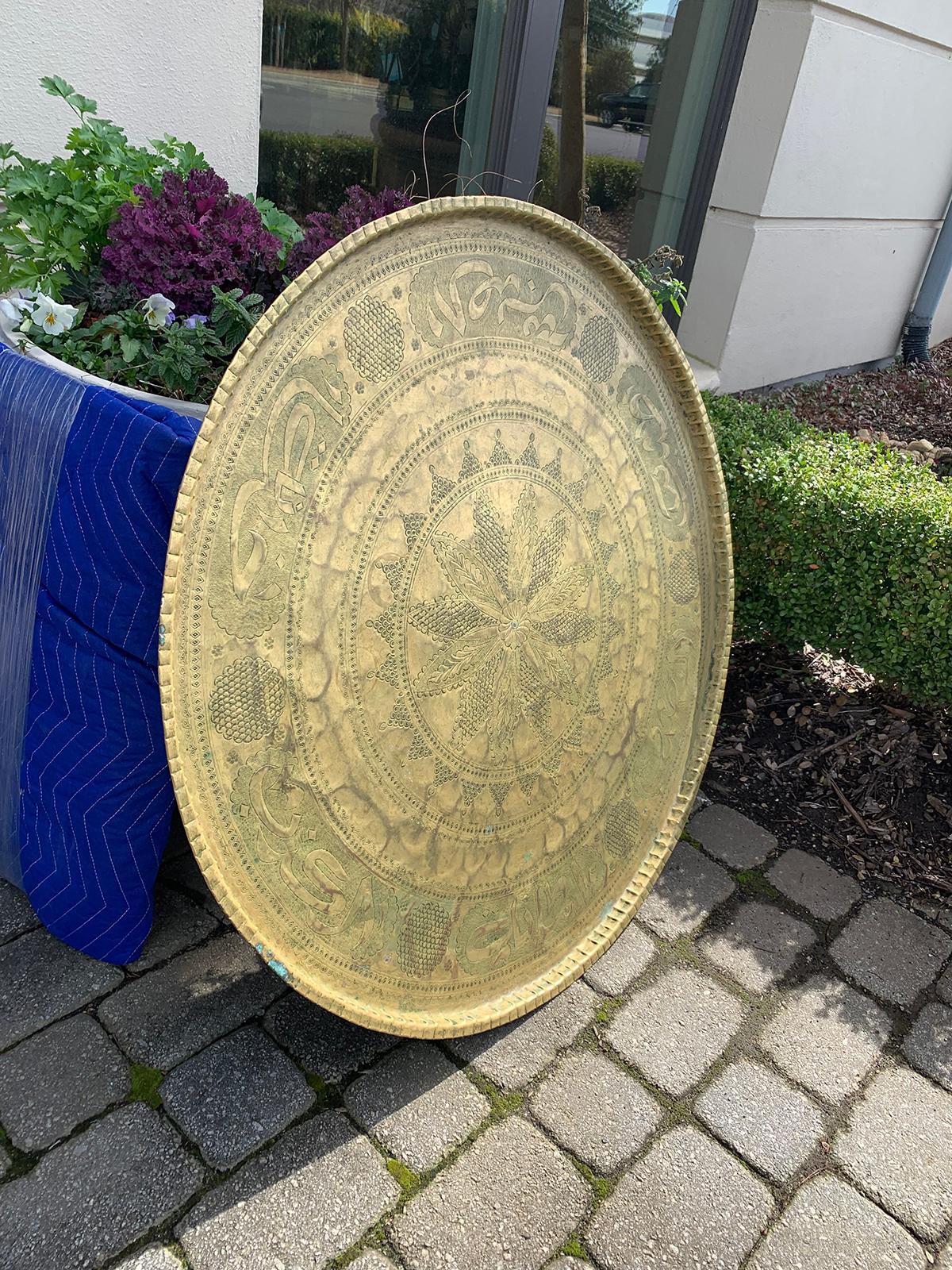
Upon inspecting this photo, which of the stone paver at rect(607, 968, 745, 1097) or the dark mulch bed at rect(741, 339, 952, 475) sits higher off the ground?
the dark mulch bed at rect(741, 339, 952, 475)

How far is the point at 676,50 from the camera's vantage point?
4.76 meters

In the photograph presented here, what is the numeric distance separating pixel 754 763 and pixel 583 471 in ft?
5.48

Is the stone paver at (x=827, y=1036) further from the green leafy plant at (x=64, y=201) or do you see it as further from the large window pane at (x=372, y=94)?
the large window pane at (x=372, y=94)

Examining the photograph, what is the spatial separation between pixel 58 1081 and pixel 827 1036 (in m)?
1.73

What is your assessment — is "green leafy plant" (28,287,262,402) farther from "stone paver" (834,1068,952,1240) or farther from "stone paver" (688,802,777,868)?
"stone paver" (834,1068,952,1240)

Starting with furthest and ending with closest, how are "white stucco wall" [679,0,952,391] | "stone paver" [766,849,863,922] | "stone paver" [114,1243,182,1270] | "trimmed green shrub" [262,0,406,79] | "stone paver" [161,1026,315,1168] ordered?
1. "white stucco wall" [679,0,952,391]
2. "trimmed green shrub" [262,0,406,79]
3. "stone paver" [766,849,863,922]
4. "stone paver" [161,1026,315,1168]
5. "stone paver" [114,1243,182,1270]

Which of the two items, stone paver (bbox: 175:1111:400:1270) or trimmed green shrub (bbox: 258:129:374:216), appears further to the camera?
trimmed green shrub (bbox: 258:129:374:216)

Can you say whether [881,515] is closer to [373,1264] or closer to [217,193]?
[217,193]

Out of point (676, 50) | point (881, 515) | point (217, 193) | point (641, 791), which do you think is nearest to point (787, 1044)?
point (641, 791)

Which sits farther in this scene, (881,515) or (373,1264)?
(881,515)

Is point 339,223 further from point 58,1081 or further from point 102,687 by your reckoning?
point 58,1081

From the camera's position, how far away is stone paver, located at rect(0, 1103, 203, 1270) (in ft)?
5.17

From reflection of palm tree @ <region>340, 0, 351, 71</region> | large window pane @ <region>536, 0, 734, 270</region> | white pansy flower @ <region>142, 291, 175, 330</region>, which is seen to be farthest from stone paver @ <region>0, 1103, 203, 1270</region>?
large window pane @ <region>536, 0, 734, 270</region>

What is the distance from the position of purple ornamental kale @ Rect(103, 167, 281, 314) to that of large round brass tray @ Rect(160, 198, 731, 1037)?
833mm
